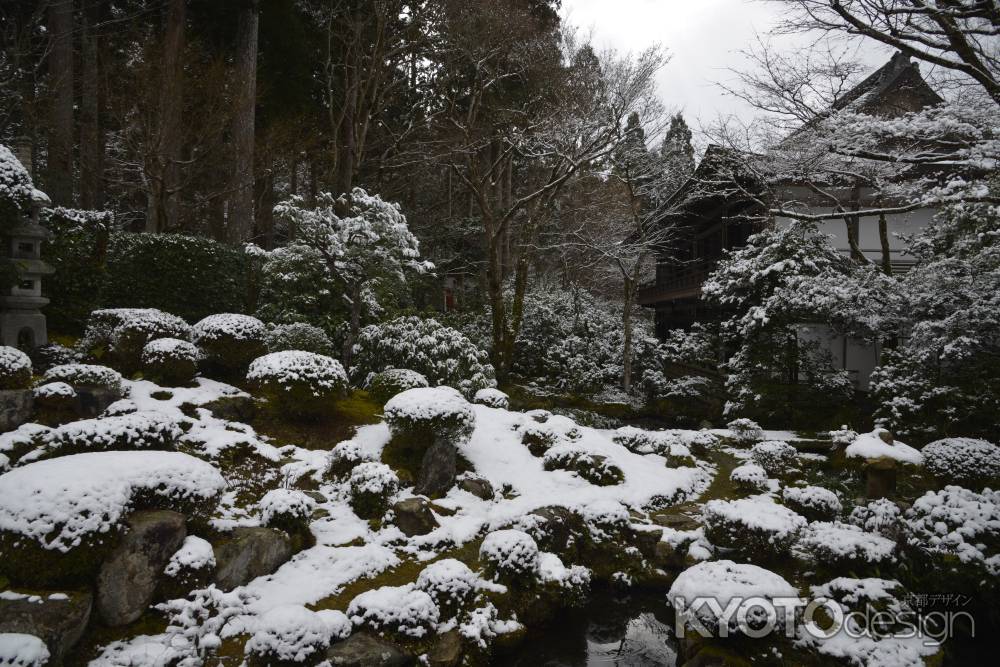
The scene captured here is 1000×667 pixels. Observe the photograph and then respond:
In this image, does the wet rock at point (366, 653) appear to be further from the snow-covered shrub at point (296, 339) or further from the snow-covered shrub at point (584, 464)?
the snow-covered shrub at point (296, 339)

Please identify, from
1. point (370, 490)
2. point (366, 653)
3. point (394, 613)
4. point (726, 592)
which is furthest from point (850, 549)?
point (370, 490)

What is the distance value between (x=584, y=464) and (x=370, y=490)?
335cm

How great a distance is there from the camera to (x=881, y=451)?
22.4 ft

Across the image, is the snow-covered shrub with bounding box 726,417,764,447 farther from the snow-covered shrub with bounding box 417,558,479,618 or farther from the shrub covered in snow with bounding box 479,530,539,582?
the snow-covered shrub with bounding box 417,558,479,618

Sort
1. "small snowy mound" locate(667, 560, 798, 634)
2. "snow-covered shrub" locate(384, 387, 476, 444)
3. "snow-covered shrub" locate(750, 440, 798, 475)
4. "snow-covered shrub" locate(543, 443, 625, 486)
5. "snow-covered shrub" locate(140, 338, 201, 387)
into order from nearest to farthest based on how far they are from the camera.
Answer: "small snowy mound" locate(667, 560, 798, 634), "snow-covered shrub" locate(384, 387, 476, 444), "snow-covered shrub" locate(140, 338, 201, 387), "snow-covered shrub" locate(543, 443, 625, 486), "snow-covered shrub" locate(750, 440, 798, 475)

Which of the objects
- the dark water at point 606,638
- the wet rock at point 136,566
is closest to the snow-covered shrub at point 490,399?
the dark water at point 606,638

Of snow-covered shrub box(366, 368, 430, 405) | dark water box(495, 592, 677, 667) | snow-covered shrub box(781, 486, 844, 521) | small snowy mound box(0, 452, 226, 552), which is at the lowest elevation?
dark water box(495, 592, 677, 667)

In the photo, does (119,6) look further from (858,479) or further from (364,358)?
(858,479)

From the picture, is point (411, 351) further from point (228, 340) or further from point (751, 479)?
point (751, 479)

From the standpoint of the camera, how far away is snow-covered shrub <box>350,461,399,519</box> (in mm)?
6066

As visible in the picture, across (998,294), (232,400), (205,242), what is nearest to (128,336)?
(232,400)

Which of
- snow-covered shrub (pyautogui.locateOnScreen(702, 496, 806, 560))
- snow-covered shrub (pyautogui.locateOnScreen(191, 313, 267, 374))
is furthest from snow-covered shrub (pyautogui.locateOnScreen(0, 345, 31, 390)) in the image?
snow-covered shrub (pyautogui.locateOnScreen(702, 496, 806, 560))

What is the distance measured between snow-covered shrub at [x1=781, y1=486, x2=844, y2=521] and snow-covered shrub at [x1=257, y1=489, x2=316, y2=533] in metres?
6.00

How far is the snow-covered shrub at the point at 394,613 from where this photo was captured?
434 centimetres
